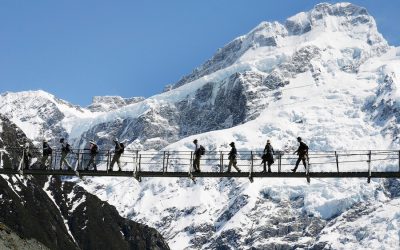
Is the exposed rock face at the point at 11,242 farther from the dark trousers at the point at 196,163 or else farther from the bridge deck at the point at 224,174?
the dark trousers at the point at 196,163

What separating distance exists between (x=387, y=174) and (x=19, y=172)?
28.4m

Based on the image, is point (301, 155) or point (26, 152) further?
point (26, 152)

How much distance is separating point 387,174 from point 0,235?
102ft

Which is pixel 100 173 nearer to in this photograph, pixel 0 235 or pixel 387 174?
pixel 0 235

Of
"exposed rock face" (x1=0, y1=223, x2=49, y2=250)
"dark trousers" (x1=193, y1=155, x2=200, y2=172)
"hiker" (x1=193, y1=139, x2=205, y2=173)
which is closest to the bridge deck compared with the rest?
"dark trousers" (x1=193, y1=155, x2=200, y2=172)

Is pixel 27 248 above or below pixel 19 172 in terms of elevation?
below

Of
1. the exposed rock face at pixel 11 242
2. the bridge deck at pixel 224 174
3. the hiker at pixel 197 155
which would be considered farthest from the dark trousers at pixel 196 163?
the exposed rock face at pixel 11 242

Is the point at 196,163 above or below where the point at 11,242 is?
above

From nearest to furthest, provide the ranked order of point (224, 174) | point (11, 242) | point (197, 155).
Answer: point (224, 174), point (197, 155), point (11, 242)

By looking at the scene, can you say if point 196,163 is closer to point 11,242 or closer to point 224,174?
point 224,174

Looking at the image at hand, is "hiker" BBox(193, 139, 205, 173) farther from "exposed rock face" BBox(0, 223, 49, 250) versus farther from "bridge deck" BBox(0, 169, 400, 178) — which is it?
"exposed rock face" BBox(0, 223, 49, 250)

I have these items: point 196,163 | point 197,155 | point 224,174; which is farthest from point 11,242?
point 224,174

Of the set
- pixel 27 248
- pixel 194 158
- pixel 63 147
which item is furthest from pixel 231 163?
pixel 27 248

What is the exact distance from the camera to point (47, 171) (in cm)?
7044
